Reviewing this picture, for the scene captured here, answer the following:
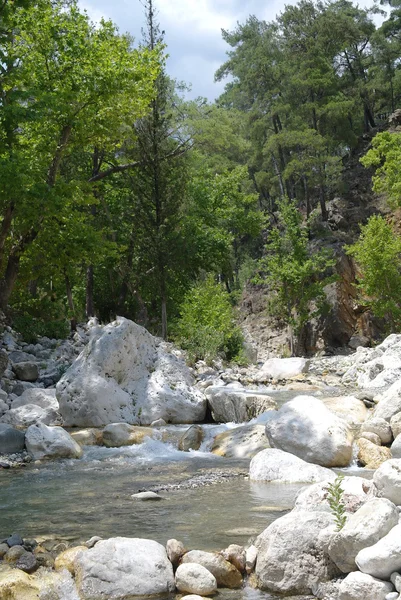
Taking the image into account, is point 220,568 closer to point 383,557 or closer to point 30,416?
point 383,557

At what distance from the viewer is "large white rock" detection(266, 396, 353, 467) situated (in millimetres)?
8242

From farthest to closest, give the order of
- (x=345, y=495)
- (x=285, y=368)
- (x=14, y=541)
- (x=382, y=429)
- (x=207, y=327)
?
1. (x=285, y=368)
2. (x=207, y=327)
3. (x=382, y=429)
4. (x=345, y=495)
5. (x=14, y=541)

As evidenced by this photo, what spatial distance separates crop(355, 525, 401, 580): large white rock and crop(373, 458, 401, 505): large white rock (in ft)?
3.01

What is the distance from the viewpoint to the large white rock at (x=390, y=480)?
4.82 metres

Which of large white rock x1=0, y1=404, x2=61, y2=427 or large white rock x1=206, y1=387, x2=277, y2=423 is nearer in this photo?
large white rock x1=0, y1=404, x2=61, y2=427

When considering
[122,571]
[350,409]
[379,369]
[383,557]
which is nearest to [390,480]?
[383,557]

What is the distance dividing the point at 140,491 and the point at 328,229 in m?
29.9

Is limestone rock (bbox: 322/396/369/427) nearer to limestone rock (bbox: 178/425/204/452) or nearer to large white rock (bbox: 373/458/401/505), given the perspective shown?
limestone rock (bbox: 178/425/204/452)

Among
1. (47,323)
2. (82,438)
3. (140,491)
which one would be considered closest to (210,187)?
(47,323)

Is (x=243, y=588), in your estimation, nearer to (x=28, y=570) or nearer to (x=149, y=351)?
(x=28, y=570)

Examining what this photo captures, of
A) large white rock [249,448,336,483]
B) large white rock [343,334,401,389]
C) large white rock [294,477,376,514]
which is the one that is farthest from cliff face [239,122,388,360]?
large white rock [294,477,376,514]

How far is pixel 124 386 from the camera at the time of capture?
12.6 m

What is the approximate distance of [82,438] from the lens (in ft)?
34.3

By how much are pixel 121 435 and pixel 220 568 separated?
6112 millimetres
